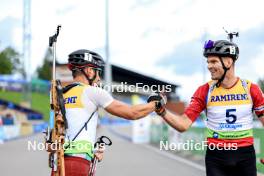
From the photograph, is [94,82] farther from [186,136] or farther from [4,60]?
[4,60]

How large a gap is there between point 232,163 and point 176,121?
26.4 inches

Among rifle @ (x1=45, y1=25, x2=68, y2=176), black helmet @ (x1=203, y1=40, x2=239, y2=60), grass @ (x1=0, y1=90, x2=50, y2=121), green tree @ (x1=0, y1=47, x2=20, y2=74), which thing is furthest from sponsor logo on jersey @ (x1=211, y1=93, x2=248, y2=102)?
grass @ (x1=0, y1=90, x2=50, y2=121)

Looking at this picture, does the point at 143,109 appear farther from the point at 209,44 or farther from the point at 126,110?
the point at 209,44

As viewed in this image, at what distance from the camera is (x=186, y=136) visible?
20.5 metres

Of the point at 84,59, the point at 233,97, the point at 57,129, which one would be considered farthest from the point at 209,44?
the point at 57,129

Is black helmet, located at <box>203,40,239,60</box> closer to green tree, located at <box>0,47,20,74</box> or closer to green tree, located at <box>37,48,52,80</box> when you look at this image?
green tree, located at <box>0,47,20,74</box>

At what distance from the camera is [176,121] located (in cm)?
523

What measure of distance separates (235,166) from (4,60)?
87.5 meters

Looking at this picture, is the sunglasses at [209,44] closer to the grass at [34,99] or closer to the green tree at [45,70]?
the grass at [34,99]

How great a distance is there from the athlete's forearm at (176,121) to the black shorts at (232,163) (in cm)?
40

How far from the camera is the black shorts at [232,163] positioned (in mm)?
5207

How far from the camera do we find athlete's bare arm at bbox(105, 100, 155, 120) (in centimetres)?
499

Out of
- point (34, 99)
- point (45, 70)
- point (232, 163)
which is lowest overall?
point (232, 163)

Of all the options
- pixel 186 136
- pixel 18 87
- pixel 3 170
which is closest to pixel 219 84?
pixel 3 170
